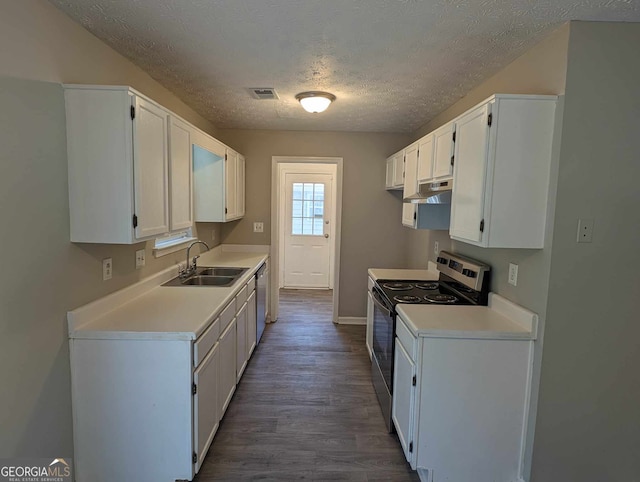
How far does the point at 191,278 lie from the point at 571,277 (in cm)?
271

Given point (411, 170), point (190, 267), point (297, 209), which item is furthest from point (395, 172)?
point (297, 209)

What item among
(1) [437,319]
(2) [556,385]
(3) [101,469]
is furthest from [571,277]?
(3) [101,469]

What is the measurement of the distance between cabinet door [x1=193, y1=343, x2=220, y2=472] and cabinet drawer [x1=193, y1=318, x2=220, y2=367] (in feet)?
0.13

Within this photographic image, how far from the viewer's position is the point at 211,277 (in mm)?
3256

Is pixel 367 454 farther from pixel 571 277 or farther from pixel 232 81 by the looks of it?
pixel 232 81

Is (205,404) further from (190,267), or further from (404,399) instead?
(190,267)

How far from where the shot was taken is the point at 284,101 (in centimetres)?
319

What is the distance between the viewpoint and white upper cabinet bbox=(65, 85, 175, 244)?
1749mm

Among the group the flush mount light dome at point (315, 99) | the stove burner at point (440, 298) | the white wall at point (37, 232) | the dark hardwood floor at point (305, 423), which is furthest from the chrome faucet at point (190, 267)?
the stove burner at point (440, 298)

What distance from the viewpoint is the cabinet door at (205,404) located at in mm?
1922

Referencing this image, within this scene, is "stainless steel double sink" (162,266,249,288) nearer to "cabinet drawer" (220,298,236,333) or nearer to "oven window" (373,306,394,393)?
"cabinet drawer" (220,298,236,333)

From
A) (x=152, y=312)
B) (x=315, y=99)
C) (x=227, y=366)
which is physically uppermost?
(x=315, y=99)

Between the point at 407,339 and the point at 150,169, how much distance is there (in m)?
1.74

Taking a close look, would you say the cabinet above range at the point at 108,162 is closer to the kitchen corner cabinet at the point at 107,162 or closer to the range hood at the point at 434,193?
the kitchen corner cabinet at the point at 107,162
